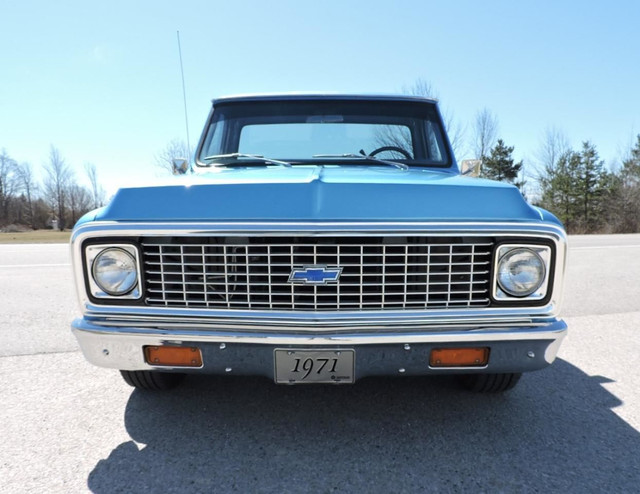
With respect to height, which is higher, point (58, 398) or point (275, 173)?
point (275, 173)

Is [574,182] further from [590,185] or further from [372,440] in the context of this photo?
[372,440]

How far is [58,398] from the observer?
96.9 inches

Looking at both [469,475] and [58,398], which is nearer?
[469,475]

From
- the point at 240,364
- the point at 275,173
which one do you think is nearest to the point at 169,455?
the point at 240,364

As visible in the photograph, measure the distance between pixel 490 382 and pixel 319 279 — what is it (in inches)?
51.2

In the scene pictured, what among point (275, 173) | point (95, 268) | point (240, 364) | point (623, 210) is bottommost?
point (623, 210)

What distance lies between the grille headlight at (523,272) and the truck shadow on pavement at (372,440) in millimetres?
724

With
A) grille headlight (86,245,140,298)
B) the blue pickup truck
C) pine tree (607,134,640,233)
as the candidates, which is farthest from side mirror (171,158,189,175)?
pine tree (607,134,640,233)

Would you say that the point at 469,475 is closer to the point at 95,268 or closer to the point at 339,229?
the point at 339,229

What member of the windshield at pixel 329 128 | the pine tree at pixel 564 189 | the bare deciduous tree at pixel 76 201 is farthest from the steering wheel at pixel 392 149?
the bare deciduous tree at pixel 76 201

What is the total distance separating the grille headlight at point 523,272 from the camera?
1.84 metres

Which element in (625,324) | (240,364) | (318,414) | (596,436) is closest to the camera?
(240,364)

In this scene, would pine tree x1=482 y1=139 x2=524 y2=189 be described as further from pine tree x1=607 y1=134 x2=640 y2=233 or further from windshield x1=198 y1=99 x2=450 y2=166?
windshield x1=198 y1=99 x2=450 y2=166

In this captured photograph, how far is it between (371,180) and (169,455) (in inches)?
59.8
